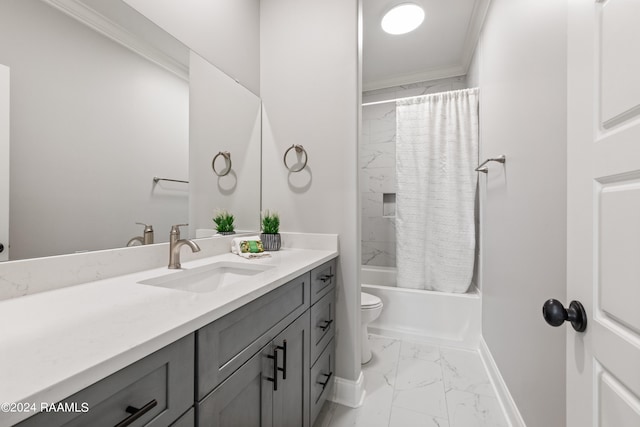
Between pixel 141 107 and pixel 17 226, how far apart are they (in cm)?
57

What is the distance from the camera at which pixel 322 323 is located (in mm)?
1353

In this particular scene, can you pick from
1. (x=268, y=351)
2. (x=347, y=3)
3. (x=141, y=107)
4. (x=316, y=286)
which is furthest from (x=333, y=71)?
(x=268, y=351)

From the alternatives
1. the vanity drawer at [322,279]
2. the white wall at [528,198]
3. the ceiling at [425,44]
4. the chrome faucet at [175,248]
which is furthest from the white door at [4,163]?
the ceiling at [425,44]

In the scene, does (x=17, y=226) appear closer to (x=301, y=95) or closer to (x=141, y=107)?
(x=141, y=107)

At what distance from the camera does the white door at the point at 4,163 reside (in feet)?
2.39

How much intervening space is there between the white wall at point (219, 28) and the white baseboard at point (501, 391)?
7.55 ft

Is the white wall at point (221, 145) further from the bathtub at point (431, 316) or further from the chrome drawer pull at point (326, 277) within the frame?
the bathtub at point (431, 316)

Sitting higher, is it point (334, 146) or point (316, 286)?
point (334, 146)

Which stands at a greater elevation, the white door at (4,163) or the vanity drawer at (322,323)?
the white door at (4,163)

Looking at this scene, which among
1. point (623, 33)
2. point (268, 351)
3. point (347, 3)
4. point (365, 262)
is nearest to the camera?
point (623, 33)

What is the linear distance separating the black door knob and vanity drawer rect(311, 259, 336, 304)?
0.84 meters

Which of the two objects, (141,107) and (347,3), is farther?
(347,3)

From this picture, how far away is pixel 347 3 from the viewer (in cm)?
154

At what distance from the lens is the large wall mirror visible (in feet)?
2.53
